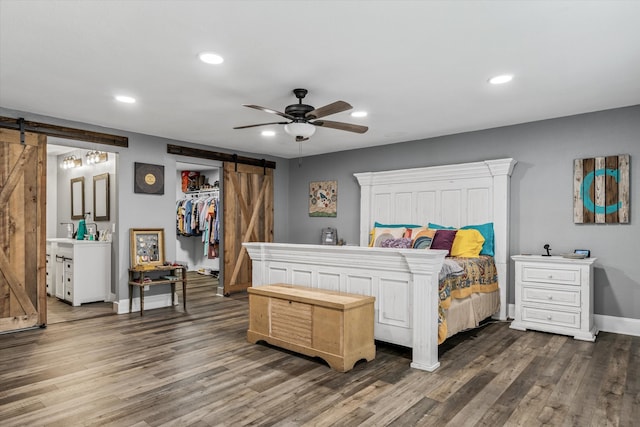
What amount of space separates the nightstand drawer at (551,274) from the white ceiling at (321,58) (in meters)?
1.73

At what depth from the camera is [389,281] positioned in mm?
3473

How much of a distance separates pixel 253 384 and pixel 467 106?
3430 millimetres

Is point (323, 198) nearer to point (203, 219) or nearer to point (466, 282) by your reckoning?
point (203, 219)

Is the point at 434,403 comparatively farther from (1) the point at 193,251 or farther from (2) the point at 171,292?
(1) the point at 193,251

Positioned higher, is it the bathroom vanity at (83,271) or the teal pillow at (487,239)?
the teal pillow at (487,239)

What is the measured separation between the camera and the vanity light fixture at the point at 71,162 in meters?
7.06

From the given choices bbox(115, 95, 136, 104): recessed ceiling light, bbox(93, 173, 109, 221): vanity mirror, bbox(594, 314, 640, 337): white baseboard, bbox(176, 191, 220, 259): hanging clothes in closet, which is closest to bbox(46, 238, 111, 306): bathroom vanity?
bbox(93, 173, 109, 221): vanity mirror

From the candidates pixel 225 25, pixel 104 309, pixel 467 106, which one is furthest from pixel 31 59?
pixel 467 106

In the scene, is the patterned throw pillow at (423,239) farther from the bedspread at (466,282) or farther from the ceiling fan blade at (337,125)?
the ceiling fan blade at (337,125)

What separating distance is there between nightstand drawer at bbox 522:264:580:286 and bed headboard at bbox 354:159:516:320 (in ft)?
1.83

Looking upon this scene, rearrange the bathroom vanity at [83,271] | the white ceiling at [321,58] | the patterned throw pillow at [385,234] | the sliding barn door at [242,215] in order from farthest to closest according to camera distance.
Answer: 1. the sliding barn door at [242,215]
2. the bathroom vanity at [83,271]
3. the patterned throw pillow at [385,234]
4. the white ceiling at [321,58]

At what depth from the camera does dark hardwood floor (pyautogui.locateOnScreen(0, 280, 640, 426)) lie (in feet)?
8.07

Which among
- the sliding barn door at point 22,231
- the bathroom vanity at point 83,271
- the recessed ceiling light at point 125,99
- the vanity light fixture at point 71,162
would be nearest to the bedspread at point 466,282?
the recessed ceiling light at point 125,99

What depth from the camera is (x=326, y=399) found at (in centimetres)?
269
